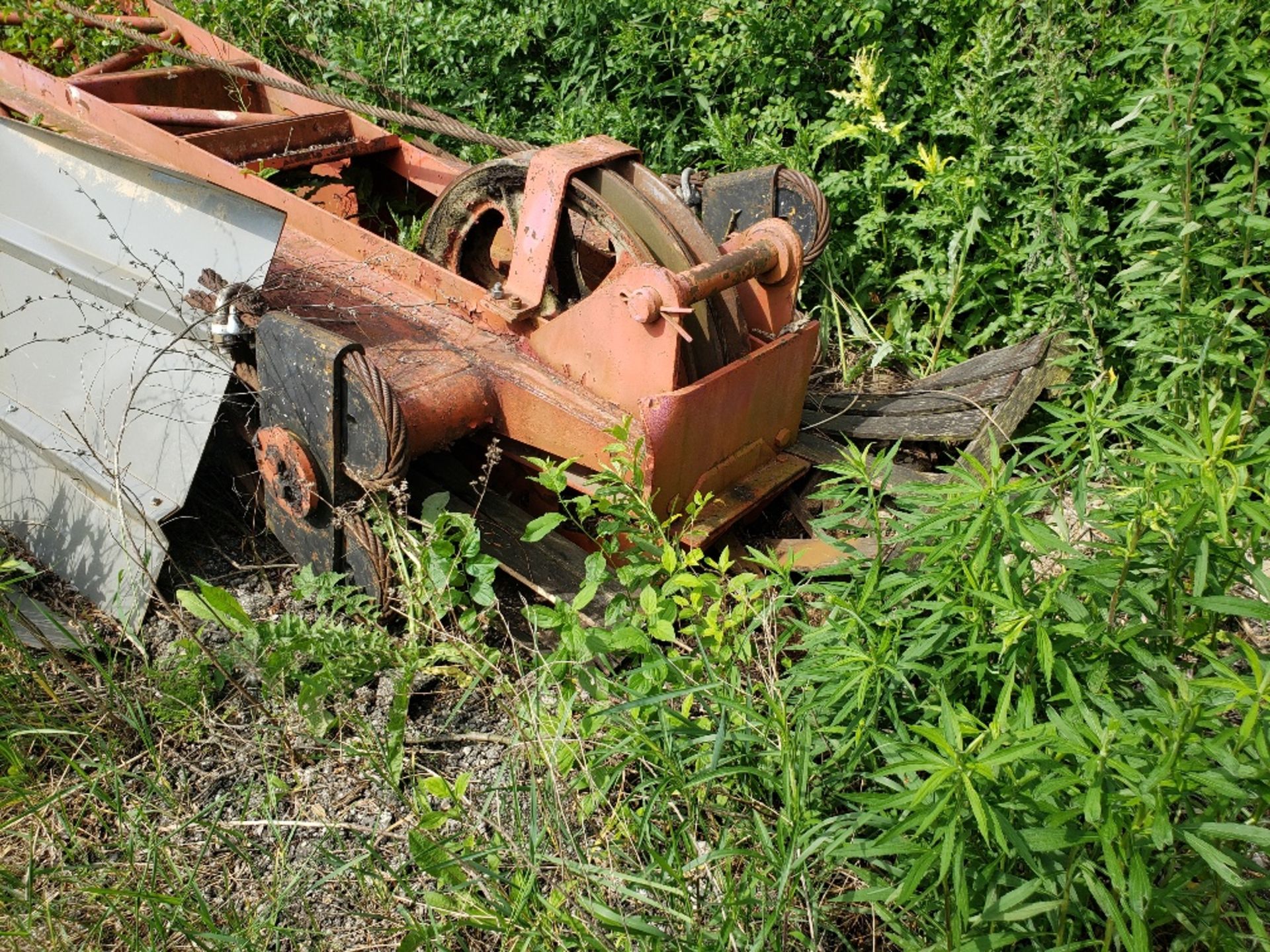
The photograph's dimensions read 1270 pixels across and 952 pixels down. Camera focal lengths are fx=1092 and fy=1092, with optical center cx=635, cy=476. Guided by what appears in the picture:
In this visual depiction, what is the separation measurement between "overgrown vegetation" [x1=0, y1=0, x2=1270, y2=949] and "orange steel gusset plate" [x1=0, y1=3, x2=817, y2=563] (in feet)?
0.85

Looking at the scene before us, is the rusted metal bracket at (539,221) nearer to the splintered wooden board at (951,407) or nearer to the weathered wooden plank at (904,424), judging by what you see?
the splintered wooden board at (951,407)

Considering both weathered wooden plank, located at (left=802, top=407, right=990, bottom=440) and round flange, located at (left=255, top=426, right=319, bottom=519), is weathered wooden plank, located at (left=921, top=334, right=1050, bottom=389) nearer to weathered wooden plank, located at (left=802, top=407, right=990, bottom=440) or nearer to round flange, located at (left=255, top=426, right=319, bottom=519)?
weathered wooden plank, located at (left=802, top=407, right=990, bottom=440)

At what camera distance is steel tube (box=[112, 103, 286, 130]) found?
4.27m

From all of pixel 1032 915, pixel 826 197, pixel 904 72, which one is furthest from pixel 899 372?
pixel 1032 915

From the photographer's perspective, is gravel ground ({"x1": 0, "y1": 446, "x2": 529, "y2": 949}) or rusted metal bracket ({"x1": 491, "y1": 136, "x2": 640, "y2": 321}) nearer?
gravel ground ({"x1": 0, "y1": 446, "x2": 529, "y2": 949})

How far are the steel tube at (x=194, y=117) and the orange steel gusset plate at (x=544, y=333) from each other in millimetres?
84

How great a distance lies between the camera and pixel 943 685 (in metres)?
2.11

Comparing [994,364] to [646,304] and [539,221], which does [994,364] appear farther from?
[539,221]

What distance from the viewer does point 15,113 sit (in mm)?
4395

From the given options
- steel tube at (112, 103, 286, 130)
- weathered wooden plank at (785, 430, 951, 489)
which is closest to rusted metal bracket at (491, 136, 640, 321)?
weathered wooden plank at (785, 430, 951, 489)

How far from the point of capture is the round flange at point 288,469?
3.05 metres

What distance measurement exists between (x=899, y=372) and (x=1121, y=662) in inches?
109

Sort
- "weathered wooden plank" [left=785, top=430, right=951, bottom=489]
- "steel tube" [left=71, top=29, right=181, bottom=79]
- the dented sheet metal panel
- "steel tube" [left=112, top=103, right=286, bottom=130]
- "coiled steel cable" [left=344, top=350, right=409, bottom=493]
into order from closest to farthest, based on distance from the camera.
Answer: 1. "coiled steel cable" [left=344, top=350, right=409, bottom=493]
2. the dented sheet metal panel
3. "weathered wooden plank" [left=785, top=430, right=951, bottom=489]
4. "steel tube" [left=112, top=103, right=286, bottom=130]
5. "steel tube" [left=71, top=29, right=181, bottom=79]

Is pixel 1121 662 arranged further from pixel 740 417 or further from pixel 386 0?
pixel 386 0
